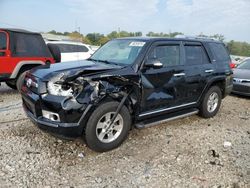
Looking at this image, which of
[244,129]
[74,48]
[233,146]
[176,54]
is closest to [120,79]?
[176,54]

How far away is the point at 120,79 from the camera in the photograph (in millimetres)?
3920

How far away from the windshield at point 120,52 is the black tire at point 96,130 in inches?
34.5

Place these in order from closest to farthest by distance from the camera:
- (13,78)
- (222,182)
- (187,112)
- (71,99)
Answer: (222,182) → (71,99) → (187,112) → (13,78)

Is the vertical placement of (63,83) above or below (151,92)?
above

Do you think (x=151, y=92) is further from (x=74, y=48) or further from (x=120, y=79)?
(x=74, y=48)

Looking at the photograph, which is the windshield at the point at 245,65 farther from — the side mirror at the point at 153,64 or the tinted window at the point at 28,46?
the tinted window at the point at 28,46

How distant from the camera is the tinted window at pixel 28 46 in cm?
726

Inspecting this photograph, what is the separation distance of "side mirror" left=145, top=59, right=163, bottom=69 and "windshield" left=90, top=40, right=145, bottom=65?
0.24 metres

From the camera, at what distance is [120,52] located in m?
4.68

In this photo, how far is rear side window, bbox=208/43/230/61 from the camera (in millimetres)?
5820

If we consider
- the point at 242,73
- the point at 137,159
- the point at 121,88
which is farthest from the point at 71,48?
the point at 137,159

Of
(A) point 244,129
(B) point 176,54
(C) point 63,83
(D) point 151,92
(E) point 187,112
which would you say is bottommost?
(A) point 244,129

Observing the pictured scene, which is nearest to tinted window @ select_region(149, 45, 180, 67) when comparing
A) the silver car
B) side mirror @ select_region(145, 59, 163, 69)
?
side mirror @ select_region(145, 59, 163, 69)

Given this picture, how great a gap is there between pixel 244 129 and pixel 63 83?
3916 millimetres
